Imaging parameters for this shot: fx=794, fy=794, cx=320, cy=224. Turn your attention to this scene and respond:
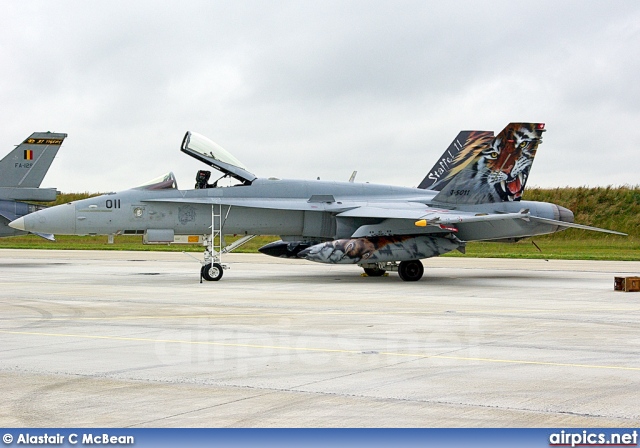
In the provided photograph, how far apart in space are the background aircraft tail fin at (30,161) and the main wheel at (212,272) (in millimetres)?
12431

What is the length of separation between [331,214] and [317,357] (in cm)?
1332

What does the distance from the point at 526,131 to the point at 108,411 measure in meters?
18.3

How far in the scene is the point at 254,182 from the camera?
21875 millimetres

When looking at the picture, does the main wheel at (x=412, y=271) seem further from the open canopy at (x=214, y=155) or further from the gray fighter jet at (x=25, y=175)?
the gray fighter jet at (x=25, y=175)

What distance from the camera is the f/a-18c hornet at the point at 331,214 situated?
2062 cm

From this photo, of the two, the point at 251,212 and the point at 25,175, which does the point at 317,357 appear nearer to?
the point at 251,212

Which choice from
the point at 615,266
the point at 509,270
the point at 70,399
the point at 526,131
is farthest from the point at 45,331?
the point at 615,266

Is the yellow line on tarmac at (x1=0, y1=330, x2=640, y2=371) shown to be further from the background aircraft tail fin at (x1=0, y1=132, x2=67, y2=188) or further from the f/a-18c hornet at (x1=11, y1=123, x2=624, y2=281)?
the background aircraft tail fin at (x1=0, y1=132, x2=67, y2=188)

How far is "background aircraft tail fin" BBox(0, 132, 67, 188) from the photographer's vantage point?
3005 centimetres

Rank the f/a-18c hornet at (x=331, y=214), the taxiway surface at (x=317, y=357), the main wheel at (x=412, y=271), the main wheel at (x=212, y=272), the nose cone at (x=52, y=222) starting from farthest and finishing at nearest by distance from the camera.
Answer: the main wheel at (x=412, y=271) < the main wheel at (x=212, y=272) < the f/a-18c hornet at (x=331, y=214) < the nose cone at (x=52, y=222) < the taxiway surface at (x=317, y=357)

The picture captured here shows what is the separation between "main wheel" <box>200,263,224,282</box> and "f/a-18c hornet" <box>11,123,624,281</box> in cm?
3
